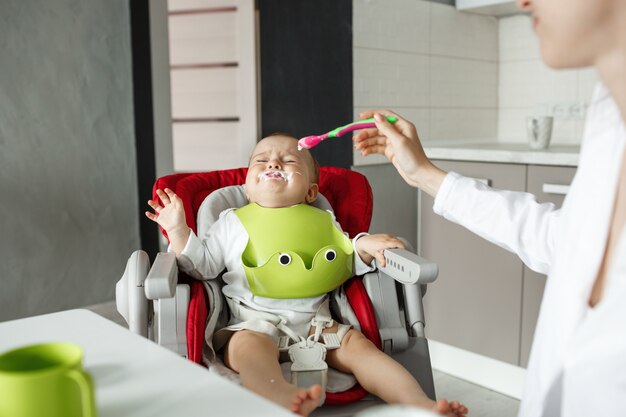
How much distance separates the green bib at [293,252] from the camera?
5.03ft

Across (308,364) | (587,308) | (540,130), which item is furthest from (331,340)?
(540,130)

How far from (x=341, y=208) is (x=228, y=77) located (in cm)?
172

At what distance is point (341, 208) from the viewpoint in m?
1.76

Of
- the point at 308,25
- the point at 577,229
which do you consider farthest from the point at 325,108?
the point at 577,229

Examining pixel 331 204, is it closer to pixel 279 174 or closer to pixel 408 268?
pixel 279 174

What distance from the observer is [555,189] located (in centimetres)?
219

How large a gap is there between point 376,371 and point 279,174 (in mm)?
559

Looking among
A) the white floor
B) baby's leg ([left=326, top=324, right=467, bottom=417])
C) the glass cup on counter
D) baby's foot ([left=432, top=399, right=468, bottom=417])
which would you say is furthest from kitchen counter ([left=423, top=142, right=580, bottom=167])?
baby's foot ([left=432, top=399, right=468, bottom=417])

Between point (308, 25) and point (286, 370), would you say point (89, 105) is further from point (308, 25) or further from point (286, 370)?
point (286, 370)

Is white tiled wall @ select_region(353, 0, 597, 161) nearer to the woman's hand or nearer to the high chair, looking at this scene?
the high chair

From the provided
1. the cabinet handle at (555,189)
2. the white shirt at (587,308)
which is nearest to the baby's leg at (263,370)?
the white shirt at (587,308)

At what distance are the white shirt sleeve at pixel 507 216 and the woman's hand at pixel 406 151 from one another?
6cm

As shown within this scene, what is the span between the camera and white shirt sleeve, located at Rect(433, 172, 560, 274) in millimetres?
1103

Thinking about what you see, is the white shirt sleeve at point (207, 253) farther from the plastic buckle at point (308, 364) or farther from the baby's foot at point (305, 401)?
the baby's foot at point (305, 401)
